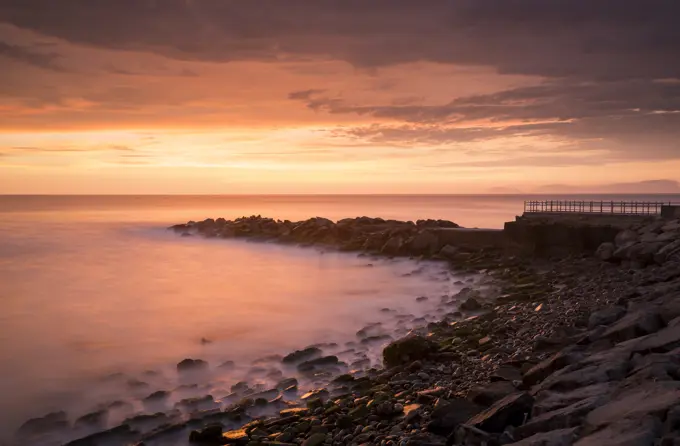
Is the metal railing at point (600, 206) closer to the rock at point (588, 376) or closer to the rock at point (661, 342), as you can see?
the rock at point (661, 342)

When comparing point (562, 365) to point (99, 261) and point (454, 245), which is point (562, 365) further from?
point (99, 261)

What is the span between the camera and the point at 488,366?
356 inches

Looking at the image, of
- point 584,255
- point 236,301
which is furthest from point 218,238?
point 584,255

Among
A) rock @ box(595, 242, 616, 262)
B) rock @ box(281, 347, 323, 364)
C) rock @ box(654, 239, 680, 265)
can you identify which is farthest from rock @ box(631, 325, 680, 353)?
rock @ box(595, 242, 616, 262)

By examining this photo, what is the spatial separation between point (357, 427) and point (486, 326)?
5963 mm

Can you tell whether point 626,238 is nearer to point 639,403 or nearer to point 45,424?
point 639,403

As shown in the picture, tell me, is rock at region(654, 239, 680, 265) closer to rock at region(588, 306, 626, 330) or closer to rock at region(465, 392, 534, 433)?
rock at region(588, 306, 626, 330)

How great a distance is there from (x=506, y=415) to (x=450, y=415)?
940 mm

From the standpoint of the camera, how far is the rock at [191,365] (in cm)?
1218

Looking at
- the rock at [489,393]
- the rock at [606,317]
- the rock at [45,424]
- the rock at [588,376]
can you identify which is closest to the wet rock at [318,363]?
the rock at [45,424]

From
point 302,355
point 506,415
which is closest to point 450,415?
point 506,415

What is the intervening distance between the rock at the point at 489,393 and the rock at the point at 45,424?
6.56 m

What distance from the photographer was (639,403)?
4.78 m

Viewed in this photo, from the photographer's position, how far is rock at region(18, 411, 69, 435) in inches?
362
